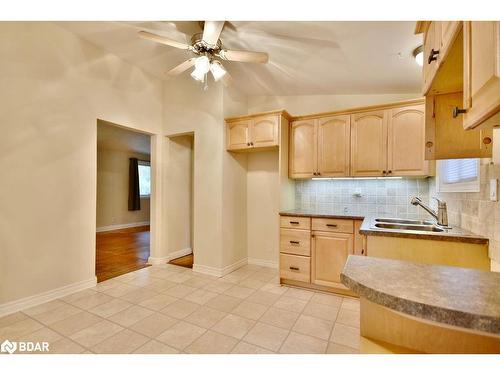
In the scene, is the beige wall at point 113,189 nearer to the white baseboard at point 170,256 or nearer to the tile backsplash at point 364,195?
the white baseboard at point 170,256

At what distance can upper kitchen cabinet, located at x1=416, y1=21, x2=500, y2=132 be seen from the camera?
2.31 ft

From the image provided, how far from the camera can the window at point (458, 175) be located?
5.52ft

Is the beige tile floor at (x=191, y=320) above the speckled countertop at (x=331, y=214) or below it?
below

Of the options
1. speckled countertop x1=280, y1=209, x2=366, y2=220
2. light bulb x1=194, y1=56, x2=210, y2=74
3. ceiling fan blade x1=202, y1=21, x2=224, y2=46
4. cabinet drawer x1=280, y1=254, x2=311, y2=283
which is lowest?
cabinet drawer x1=280, y1=254, x2=311, y2=283

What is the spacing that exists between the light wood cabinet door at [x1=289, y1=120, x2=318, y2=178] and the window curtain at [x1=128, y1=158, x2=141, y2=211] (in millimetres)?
5869

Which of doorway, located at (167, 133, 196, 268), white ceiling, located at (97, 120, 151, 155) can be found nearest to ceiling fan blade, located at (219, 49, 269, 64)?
doorway, located at (167, 133, 196, 268)

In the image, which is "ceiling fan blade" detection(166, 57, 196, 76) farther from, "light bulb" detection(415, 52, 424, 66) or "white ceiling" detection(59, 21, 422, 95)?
"light bulb" detection(415, 52, 424, 66)

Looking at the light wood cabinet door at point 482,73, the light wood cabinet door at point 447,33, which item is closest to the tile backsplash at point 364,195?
the light wood cabinet door at point 447,33

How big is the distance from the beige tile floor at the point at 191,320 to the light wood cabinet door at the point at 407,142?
5.02 ft

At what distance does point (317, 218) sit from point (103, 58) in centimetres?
321

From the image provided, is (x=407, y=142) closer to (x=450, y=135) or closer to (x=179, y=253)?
(x=450, y=135)

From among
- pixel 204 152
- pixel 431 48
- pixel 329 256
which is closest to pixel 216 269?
pixel 329 256

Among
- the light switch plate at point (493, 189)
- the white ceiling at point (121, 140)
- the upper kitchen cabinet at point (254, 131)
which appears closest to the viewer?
the light switch plate at point (493, 189)

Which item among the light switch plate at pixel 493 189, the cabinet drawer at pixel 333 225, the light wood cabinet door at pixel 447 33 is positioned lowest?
the cabinet drawer at pixel 333 225
